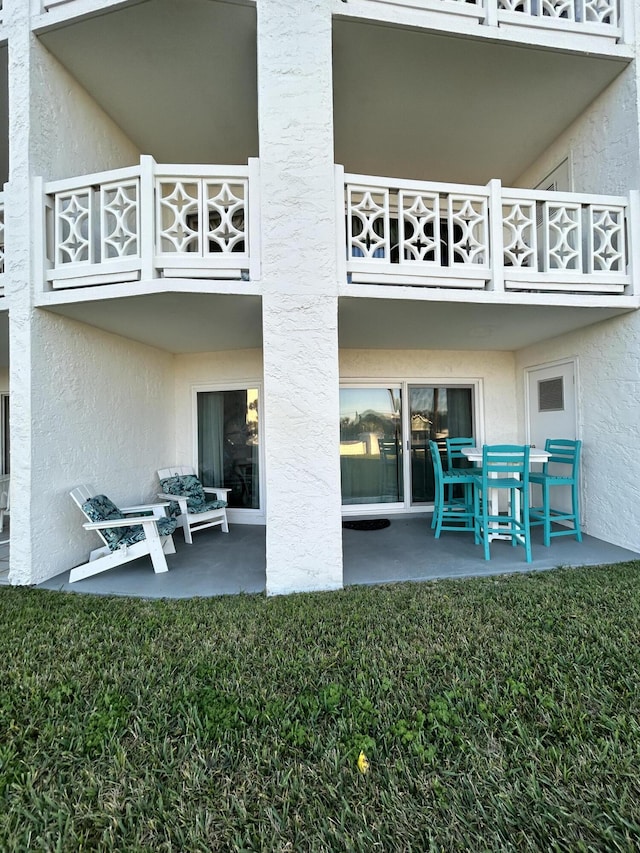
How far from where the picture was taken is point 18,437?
12.8 feet

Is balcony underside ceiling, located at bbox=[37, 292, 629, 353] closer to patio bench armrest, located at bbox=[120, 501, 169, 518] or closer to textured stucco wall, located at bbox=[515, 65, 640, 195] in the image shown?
textured stucco wall, located at bbox=[515, 65, 640, 195]

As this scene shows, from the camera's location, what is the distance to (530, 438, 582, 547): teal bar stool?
188 inches

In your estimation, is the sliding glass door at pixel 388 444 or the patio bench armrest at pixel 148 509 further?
the sliding glass door at pixel 388 444

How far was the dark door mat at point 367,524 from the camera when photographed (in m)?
5.92

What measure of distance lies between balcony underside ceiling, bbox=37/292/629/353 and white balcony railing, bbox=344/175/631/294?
28 cm

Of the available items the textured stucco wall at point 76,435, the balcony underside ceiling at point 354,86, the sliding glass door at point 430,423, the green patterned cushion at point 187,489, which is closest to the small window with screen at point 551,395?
the sliding glass door at point 430,423

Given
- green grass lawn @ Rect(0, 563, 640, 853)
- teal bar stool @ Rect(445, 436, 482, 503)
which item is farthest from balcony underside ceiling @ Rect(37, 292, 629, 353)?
green grass lawn @ Rect(0, 563, 640, 853)

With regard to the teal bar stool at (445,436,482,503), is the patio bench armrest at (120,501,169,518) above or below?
below

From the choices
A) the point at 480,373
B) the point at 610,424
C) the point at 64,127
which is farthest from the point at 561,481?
the point at 64,127

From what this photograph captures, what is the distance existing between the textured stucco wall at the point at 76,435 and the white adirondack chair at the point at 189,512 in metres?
0.29

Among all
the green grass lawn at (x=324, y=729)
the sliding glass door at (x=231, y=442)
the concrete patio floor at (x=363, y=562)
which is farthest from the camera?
the sliding glass door at (x=231, y=442)

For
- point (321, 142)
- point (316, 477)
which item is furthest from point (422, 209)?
point (316, 477)

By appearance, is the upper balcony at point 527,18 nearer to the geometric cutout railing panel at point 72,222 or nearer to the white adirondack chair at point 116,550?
the geometric cutout railing panel at point 72,222

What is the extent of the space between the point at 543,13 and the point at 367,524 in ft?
23.4
